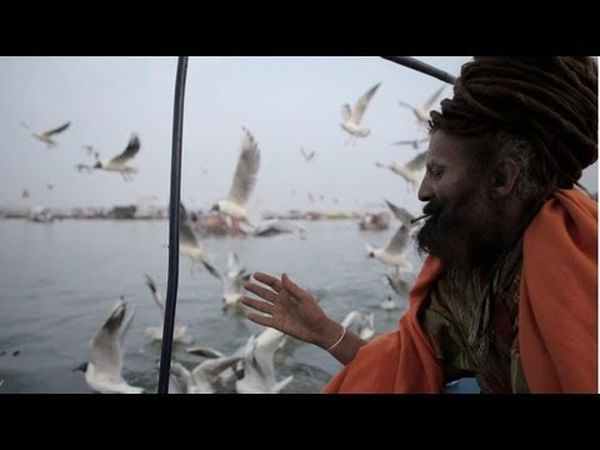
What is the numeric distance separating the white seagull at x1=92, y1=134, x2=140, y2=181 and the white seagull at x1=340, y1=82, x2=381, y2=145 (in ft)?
1.70

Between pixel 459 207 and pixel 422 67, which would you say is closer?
pixel 459 207

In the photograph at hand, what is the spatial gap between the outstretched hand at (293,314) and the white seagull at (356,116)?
40 centimetres

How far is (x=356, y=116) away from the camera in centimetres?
146

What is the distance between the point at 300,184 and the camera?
147 centimetres

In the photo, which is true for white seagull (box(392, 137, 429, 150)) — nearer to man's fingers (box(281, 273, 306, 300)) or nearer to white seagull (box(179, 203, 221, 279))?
man's fingers (box(281, 273, 306, 300))

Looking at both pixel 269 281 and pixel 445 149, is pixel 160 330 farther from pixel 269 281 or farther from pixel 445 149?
pixel 445 149

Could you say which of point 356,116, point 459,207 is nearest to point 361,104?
point 356,116

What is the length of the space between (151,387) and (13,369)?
336mm

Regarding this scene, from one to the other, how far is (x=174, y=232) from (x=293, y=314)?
1.17 ft

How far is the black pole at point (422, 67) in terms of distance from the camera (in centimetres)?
145

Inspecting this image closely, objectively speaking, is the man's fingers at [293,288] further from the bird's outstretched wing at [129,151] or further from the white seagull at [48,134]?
the white seagull at [48,134]
